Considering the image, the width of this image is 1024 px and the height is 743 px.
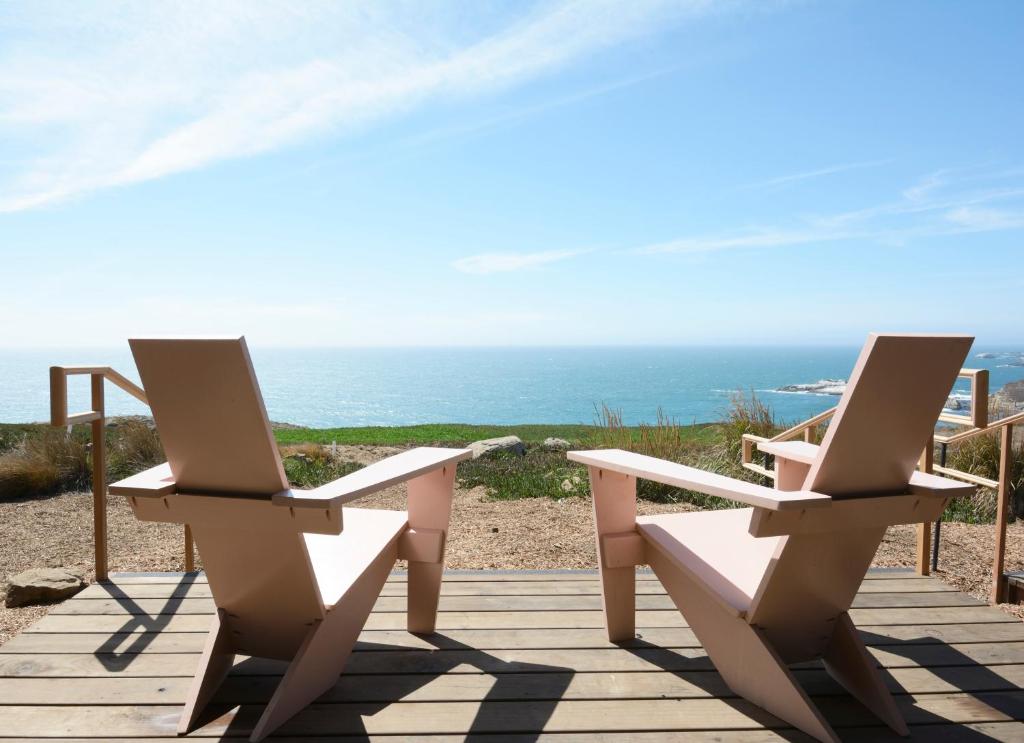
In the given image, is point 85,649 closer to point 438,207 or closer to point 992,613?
point 992,613

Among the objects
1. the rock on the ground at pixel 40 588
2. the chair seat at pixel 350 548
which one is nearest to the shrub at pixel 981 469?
the chair seat at pixel 350 548

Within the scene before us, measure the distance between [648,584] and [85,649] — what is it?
2.26 meters

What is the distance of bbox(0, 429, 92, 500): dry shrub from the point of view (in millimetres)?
5875

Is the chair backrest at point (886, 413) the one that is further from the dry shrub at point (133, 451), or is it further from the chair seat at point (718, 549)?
the dry shrub at point (133, 451)

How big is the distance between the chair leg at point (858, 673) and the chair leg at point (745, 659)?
0.21 meters

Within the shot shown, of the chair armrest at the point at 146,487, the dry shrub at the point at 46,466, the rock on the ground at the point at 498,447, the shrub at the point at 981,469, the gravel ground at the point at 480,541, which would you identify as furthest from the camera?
the rock on the ground at the point at 498,447

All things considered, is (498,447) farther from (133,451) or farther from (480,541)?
(133,451)

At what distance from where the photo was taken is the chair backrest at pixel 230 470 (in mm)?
1355

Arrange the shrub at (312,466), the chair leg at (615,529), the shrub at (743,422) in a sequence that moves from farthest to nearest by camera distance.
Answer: the shrub at (312,466)
the shrub at (743,422)
the chair leg at (615,529)

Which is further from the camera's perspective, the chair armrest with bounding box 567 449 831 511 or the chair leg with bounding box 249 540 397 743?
the chair leg with bounding box 249 540 397 743

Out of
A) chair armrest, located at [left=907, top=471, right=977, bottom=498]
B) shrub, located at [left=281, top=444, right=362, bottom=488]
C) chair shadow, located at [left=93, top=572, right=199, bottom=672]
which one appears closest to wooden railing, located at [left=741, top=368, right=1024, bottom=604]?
chair armrest, located at [left=907, top=471, right=977, bottom=498]

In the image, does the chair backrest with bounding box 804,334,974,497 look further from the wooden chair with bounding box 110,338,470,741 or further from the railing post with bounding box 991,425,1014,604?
the railing post with bounding box 991,425,1014,604

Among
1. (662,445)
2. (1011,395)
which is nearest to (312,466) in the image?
(662,445)

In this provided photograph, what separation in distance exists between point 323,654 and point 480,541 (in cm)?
252
